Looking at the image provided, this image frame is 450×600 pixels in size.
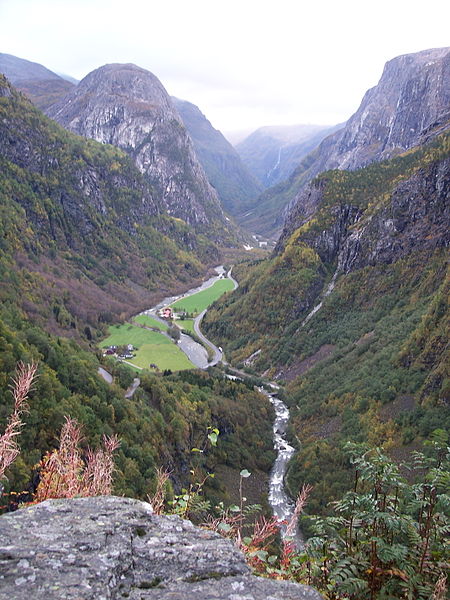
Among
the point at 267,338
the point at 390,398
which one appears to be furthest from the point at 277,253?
the point at 390,398

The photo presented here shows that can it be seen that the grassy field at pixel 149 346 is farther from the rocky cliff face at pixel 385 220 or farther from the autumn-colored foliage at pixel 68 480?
the autumn-colored foliage at pixel 68 480

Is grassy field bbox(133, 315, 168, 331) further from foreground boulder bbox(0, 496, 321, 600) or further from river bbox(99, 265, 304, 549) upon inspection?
foreground boulder bbox(0, 496, 321, 600)

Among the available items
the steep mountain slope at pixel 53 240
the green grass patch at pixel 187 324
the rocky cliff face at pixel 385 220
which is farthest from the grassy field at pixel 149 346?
the rocky cliff face at pixel 385 220

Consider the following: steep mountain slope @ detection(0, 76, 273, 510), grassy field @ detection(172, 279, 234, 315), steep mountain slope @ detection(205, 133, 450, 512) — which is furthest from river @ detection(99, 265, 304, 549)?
grassy field @ detection(172, 279, 234, 315)

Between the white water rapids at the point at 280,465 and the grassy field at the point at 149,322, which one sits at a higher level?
the white water rapids at the point at 280,465

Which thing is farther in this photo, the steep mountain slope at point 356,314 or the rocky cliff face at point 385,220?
the rocky cliff face at point 385,220

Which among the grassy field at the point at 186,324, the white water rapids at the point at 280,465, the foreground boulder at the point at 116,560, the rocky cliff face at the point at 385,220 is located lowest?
the grassy field at the point at 186,324

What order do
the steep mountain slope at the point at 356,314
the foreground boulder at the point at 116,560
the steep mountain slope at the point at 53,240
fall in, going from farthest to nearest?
the steep mountain slope at the point at 53,240, the steep mountain slope at the point at 356,314, the foreground boulder at the point at 116,560
